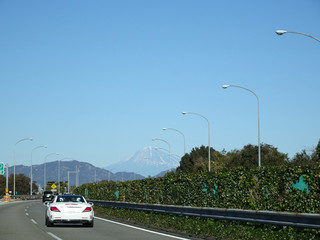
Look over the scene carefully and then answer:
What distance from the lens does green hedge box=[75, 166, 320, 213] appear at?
46.2 ft

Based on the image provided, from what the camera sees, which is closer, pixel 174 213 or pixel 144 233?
pixel 144 233

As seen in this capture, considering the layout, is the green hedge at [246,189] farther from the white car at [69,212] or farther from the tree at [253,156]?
the tree at [253,156]

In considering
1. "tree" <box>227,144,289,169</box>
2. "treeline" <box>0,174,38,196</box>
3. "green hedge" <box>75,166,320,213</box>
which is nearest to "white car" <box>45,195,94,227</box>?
"green hedge" <box>75,166,320,213</box>

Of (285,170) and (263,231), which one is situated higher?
(285,170)

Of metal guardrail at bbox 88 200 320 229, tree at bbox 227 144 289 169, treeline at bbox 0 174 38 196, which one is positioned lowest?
treeline at bbox 0 174 38 196

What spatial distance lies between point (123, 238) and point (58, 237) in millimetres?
2097

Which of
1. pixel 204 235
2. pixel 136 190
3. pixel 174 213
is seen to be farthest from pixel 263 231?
pixel 136 190

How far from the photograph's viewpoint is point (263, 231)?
14539mm

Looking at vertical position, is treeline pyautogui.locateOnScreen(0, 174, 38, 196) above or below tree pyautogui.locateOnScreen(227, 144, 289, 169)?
below

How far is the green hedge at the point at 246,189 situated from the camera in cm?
1409

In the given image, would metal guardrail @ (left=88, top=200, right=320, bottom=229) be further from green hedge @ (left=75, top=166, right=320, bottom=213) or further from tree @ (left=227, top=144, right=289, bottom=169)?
tree @ (left=227, top=144, right=289, bottom=169)

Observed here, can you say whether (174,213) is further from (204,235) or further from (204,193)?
(204,235)

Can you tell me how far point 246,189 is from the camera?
17047 mm

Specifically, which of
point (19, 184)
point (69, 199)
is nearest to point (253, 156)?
point (69, 199)
